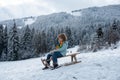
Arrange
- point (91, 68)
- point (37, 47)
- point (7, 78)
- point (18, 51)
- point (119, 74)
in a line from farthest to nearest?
point (37, 47), point (18, 51), point (7, 78), point (91, 68), point (119, 74)

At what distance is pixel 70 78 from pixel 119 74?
5.66ft

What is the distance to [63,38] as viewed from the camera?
11820mm

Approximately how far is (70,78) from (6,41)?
59443 millimetres

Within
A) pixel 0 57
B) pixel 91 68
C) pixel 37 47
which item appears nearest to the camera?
pixel 91 68

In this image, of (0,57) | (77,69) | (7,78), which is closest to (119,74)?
(77,69)

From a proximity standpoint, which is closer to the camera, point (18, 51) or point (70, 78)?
point (70, 78)

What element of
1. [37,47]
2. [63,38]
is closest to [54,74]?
[63,38]

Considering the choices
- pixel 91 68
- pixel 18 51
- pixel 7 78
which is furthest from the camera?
pixel 18 51

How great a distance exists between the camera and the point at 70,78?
9289 millimetres

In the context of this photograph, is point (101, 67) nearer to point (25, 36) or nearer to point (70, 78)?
point (70, 78)

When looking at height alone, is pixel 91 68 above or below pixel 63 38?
below

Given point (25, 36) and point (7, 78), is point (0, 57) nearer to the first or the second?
point (25, 36)

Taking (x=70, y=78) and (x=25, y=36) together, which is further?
(x=25, y=36)

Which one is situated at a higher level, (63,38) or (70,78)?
(63,38)
